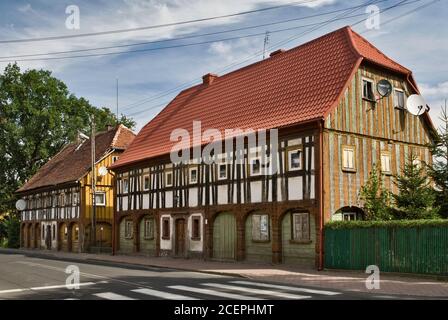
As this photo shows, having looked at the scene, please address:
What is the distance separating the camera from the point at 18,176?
202 ft

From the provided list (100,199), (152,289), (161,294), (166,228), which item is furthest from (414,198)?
(100,199)

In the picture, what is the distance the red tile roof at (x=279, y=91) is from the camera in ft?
81.4

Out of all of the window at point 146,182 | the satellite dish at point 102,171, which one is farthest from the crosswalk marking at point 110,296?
the satellite dish at point 102,171

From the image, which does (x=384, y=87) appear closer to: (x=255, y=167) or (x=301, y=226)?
(x=255, y=167)

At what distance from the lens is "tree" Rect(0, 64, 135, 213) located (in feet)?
192

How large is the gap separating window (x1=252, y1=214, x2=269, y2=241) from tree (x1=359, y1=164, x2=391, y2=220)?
4315 millimetres

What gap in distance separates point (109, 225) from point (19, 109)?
20.4 m

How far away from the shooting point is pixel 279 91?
27.9 m

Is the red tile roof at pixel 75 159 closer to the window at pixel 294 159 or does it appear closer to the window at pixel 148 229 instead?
the window at pixel 148 229

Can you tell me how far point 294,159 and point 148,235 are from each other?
13820 millimetres

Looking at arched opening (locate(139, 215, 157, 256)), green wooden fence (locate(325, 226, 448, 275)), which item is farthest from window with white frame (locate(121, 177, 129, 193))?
green wooden fence (locate(325, 226, 448, 275))

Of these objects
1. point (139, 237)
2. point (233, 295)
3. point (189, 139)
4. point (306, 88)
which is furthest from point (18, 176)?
point (233, 295)

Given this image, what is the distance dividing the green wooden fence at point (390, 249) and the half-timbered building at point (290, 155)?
0.78 metres
